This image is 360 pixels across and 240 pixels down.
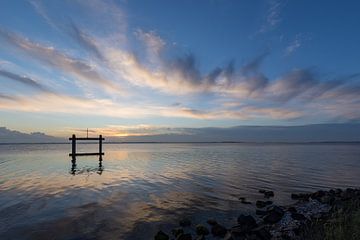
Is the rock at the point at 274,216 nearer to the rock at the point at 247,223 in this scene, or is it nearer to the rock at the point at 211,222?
the rock at the point at 247,223

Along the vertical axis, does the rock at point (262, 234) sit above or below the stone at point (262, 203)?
above

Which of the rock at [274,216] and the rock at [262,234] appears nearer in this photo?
the rock at [262,234]

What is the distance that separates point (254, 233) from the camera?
43.2 feet

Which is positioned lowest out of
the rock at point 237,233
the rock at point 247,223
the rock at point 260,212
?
the rock at point 260,212

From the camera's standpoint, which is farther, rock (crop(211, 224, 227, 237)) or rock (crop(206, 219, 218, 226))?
rock (crop(206, 219, 218, 226))

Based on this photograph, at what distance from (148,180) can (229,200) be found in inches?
471

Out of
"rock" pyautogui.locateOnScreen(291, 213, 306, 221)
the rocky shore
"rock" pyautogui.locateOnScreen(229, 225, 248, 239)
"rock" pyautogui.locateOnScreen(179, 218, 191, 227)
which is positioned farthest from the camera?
"rock" pyautogui.locateOnScreen(291, 213, 306, 221)

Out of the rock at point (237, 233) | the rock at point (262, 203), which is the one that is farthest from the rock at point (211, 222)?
the rock at point (262, 203)

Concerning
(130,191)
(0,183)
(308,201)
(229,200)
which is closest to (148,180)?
(130,191)

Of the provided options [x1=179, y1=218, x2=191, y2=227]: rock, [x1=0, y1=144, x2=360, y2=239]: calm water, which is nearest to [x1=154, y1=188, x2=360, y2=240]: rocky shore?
[x1=179, y1=218, x2=191, y2=227]: rock

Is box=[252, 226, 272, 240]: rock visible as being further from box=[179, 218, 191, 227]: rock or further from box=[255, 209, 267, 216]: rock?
box=[255, 209, 267, 216]: rock

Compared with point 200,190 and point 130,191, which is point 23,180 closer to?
point 130,191

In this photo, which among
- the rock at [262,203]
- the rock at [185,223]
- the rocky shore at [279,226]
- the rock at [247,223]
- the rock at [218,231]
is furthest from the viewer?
the rock at [262,203]

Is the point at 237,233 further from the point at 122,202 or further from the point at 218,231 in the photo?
the point at 122,202
